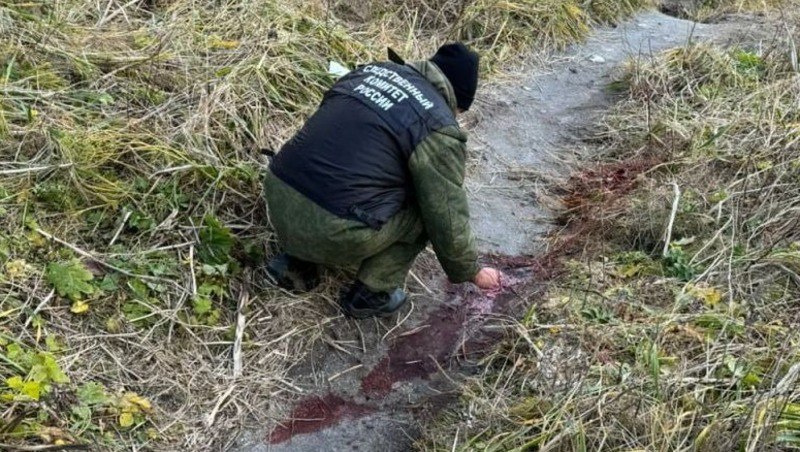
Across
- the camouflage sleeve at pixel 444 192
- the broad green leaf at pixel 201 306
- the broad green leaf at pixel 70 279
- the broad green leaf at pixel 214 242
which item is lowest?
the broad green leaf at pixel 201 306

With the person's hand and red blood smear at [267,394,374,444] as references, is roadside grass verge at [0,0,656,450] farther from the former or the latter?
the person's hand

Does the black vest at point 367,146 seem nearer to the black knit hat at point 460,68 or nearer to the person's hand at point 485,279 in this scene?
the black knit hat at point 460,68

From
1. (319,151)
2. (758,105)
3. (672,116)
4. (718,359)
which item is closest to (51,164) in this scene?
(319,151)

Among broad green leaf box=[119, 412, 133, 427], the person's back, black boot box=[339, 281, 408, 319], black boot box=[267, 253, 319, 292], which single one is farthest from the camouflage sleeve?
broad green leaf box=[119, 412, 133, 427]

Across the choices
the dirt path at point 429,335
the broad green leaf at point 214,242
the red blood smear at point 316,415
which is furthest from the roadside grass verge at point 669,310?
the broad green leaf at point 214,242

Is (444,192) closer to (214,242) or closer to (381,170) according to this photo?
(381,170)

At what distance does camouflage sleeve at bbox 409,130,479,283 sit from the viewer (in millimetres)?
2707

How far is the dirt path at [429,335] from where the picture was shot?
2.67 metres

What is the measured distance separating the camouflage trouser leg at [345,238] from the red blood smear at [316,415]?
1.60ft

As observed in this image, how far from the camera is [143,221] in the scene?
306 centimetres

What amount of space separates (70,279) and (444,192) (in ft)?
4.52

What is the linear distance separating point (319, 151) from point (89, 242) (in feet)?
3.29

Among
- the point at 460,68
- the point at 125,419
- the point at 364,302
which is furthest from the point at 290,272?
the point at 460,68

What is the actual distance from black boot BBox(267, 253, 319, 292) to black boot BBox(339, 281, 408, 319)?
169mm
